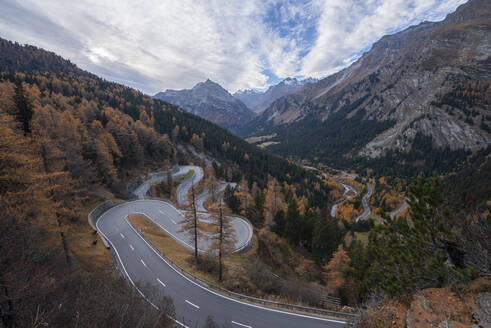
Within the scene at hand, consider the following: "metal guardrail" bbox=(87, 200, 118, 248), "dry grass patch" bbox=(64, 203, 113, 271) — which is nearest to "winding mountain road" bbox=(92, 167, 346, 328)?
"metal guardrail" bbox=(87, 200, 118, 248)

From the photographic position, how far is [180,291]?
17688 mm

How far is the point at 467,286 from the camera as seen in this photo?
21.6ft

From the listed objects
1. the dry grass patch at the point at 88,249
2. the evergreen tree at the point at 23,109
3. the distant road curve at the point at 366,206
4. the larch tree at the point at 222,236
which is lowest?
the distant road curve at the point at 366,206

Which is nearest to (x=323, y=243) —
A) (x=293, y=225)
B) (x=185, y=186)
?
(x=293, y=225)

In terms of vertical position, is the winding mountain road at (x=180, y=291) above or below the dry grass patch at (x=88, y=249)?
below

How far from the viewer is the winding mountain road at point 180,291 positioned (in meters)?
14.9

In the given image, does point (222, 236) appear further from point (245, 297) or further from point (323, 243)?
point (323, 243)

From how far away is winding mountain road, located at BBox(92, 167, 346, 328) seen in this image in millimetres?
14883

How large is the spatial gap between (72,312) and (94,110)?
78.9 m

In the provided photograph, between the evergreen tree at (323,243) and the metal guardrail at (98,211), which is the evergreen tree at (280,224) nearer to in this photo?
the evergreen tree at (323,243)

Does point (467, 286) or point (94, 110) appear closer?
point (467, 286)

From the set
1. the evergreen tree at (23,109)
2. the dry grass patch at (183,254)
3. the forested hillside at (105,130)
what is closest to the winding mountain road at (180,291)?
the dry grass patch at (183,254)

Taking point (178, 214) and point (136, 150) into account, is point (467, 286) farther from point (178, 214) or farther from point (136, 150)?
point (136, 150)

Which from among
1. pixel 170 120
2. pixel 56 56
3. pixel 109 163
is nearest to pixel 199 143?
pixel 170 120
